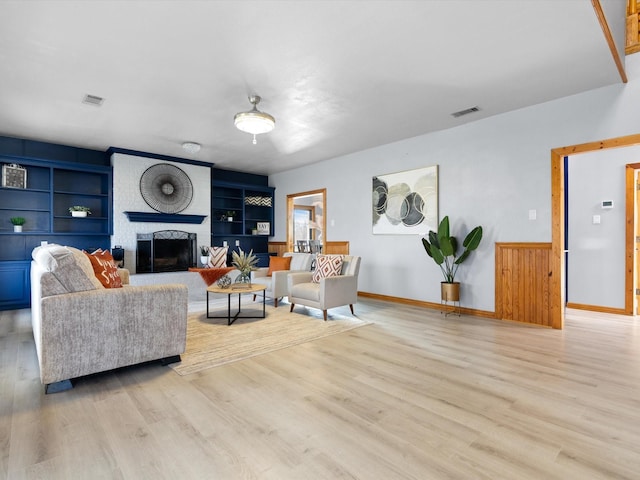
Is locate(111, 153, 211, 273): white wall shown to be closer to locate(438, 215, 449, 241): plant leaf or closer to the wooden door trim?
locate(438, 215, 449, 241): plant leaf

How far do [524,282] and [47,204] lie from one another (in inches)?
286

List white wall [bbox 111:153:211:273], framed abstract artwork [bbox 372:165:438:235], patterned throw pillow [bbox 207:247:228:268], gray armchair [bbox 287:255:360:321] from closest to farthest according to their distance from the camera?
gray armchair [bbox 287:255:360:321]
framed abstract artwork [bbox 372:165:438:235]
white wall [bbox 111:153:211:273]
patterned throw pillow [bbox 207:247:228:268]

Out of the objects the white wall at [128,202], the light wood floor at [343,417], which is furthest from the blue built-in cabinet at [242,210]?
the light wood floor at [343,417]

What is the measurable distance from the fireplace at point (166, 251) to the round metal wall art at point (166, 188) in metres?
0.51

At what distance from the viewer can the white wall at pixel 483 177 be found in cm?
364

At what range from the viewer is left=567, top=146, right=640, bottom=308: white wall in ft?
15.5

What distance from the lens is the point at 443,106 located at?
3992 millimetres

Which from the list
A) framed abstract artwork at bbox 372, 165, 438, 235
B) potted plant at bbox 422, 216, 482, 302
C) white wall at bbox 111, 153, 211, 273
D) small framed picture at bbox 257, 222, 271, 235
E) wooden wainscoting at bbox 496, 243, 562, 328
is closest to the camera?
wooden wainscoting at bbox 496, 243, 562, 328

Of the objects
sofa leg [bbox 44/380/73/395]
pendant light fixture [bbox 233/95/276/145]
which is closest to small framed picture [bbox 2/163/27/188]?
pendant light fixture [bbox 233/95/276/145]

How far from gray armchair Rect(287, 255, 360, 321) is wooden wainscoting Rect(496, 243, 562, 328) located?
186 cm

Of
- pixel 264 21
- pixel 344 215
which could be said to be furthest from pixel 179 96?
pixel 344 215

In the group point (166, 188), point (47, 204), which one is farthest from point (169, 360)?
point (47, 204)

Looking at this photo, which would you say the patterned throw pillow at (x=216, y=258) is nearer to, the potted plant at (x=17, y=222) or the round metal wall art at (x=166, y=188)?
the round metal wall art at (x=166, y=188)

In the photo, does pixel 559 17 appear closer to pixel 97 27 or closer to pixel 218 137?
pixel 97 27
